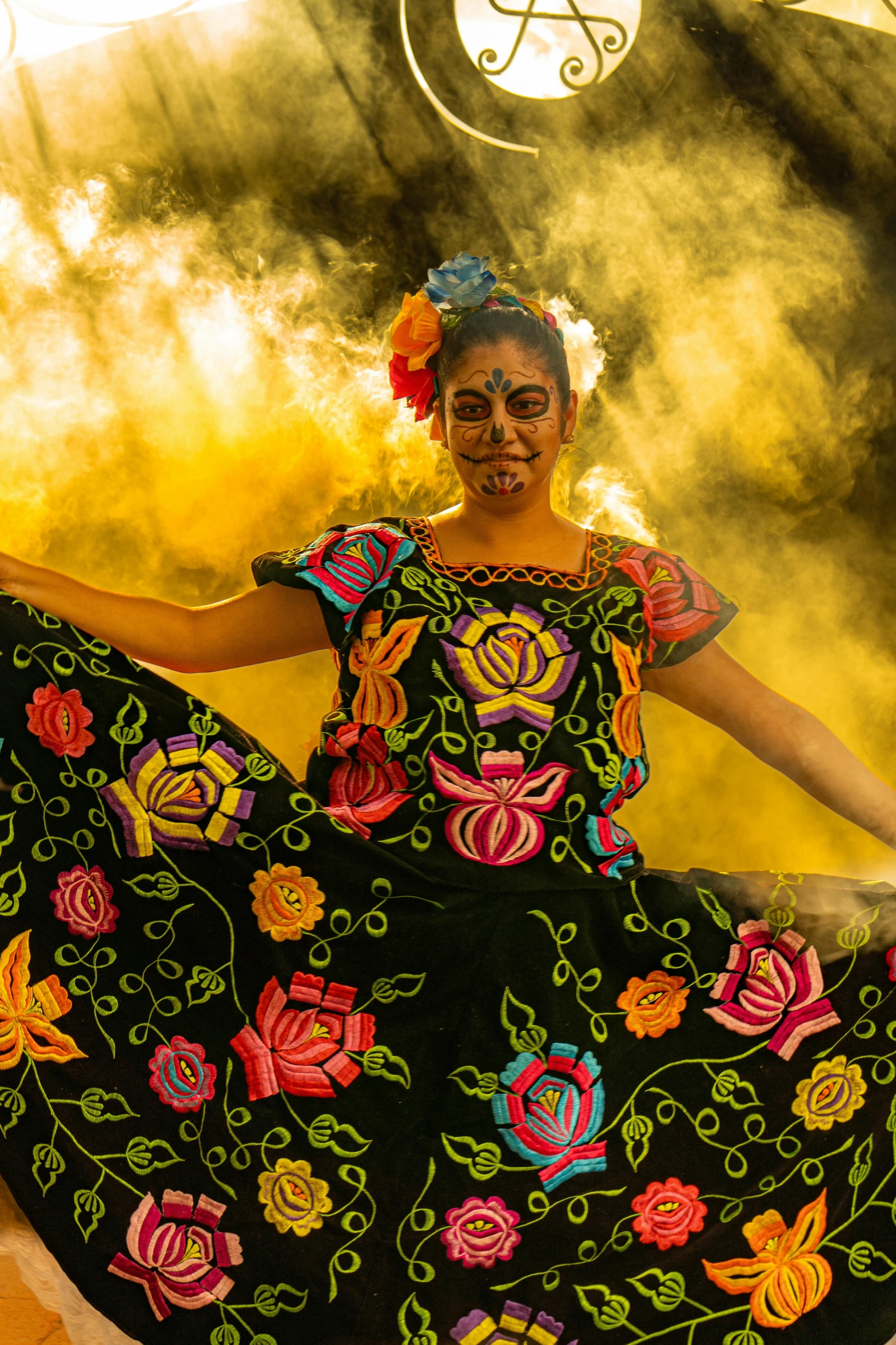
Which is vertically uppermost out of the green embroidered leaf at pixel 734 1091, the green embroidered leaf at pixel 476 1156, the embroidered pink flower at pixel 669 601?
the embroidered pink flower at pixel 669 601

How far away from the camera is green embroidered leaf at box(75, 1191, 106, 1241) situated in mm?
1503

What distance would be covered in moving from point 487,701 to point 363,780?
0.22 meters

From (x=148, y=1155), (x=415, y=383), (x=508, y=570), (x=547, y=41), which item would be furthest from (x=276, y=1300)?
(x=547, y=41)

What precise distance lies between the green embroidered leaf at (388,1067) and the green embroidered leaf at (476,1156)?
0.09 metres

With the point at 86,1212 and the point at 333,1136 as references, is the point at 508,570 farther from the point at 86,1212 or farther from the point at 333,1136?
the point at 86,1212

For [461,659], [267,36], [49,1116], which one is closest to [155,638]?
[461,659]

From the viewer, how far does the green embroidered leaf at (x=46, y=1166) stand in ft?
4.94

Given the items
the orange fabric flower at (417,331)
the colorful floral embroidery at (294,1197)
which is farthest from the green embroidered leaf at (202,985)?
the orange fabric flower at (417,331)

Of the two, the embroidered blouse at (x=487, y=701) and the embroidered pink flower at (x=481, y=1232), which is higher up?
the embroidered blouse at (x=487, y=701)

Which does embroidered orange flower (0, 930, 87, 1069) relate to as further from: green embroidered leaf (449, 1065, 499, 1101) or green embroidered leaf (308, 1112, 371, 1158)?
green embroidered leaf (449, 1065, 499, 1101)

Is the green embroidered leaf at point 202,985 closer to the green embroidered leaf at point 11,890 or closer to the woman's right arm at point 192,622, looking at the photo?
the green embroidered leaf at point 11,890

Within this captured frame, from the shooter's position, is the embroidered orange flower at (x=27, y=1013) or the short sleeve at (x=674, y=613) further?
the short sleeve at (x=674, y=613)

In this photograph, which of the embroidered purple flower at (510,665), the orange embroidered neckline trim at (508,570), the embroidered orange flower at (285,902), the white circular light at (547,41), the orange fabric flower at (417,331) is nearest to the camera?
the embroidered orange flower at (285,902)

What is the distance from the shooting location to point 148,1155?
1.54m
